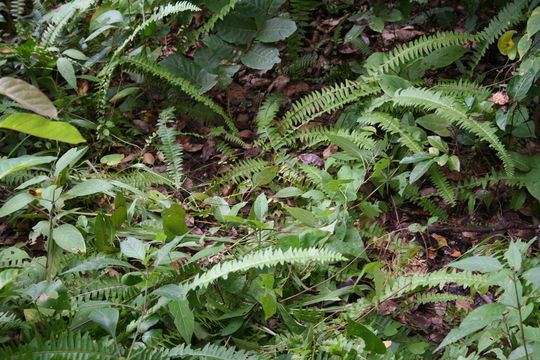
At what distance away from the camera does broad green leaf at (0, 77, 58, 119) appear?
4.80ft

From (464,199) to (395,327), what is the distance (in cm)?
101

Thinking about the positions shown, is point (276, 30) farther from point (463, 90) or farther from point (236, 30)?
point (463, 90)

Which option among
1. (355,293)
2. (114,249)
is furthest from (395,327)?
(114,249)

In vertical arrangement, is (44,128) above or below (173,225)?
above

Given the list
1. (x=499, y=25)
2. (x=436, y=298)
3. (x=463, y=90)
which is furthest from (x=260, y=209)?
(x=499, y=25)

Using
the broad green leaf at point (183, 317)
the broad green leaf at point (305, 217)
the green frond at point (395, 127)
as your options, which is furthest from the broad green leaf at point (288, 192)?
the broad green leaf at point (183, 317)

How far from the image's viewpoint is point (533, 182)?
264 cm

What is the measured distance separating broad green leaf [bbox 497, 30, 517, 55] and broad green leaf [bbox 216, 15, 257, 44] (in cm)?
142

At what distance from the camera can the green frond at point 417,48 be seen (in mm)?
3027

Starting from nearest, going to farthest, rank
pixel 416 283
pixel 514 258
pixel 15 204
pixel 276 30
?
pixel 514 258 < pixel 416 283 < pixel 15 204 < pixel 276 30

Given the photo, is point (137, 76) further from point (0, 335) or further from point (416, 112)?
point (0, 335)

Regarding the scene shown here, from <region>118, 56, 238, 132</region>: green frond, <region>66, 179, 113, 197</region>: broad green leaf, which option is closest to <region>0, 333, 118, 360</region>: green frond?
<region>66, 179, 113, 197</region>: broad green leaf

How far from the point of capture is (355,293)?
2.37 meters

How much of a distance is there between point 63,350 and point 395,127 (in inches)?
74.1
